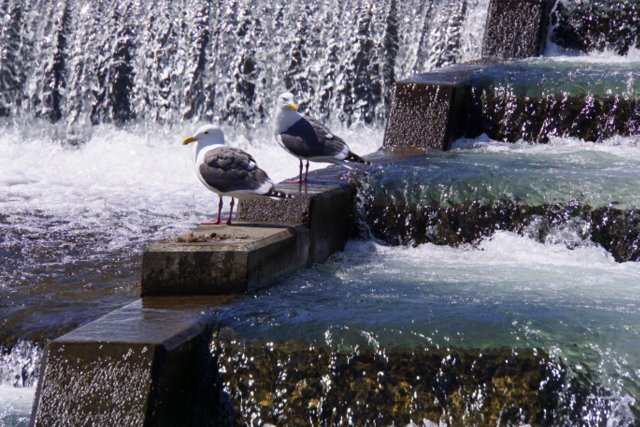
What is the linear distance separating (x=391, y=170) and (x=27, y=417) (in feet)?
12.0

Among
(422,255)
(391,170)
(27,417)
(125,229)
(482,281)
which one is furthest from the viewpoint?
(125,229)

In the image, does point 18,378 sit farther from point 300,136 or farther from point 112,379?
point 300,136

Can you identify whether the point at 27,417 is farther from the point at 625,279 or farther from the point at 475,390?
the point at 625,279

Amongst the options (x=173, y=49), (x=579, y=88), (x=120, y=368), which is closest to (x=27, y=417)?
(x=120, y=368)

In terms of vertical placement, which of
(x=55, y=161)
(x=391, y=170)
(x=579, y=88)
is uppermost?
(x=579, y=88)

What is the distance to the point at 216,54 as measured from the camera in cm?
1382

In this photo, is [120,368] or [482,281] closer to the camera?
[120,368]

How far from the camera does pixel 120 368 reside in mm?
4980

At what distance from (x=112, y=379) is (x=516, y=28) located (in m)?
8.32

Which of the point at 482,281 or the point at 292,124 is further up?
the point at 292,124

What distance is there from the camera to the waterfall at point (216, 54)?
1322 centimetres

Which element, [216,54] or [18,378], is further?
[216,54]

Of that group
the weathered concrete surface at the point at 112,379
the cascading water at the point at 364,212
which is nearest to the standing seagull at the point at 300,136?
the cascading water at the point at 364,212

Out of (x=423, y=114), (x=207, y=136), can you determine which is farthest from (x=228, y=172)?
(x=423, y=114)
